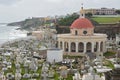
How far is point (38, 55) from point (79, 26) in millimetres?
6401

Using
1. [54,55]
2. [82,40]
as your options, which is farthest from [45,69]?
[82,40]

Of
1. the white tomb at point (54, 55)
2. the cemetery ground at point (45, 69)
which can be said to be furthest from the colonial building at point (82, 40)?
the white tomb at point (54, 55)

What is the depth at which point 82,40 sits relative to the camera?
49844 millimetres

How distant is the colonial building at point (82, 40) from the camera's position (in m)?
49.9

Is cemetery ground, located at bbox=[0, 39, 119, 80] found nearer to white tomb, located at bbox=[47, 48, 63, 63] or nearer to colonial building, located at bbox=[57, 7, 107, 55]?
white tomb, located at bbox=[47, 48, 63, 63]

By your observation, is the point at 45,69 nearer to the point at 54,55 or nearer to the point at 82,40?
the point at 54,55

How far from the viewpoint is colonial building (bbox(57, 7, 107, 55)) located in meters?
49.9

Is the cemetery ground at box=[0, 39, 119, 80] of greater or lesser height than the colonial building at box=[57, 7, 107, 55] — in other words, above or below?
below

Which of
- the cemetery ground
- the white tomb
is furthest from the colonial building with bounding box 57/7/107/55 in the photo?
the white tomb

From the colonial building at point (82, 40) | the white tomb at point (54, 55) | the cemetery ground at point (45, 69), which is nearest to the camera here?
the cemetery ground at point (45, 69)

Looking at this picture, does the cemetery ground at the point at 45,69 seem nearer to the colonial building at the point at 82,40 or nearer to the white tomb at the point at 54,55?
the white tomb at the point at 54,55

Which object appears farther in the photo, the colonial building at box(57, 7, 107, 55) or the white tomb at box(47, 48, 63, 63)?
the colonial building at box(57, 7, 107, 55)

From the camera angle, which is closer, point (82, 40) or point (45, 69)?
point (45, 69)

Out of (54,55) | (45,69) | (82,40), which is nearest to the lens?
(45,69)
